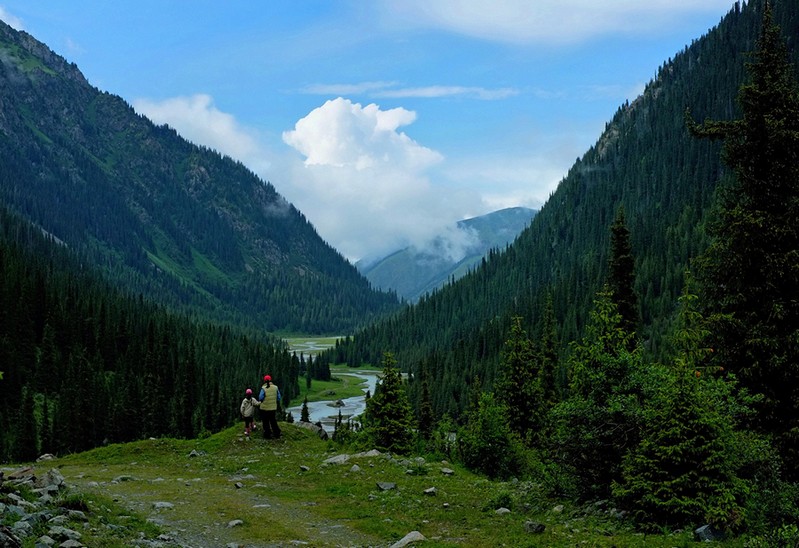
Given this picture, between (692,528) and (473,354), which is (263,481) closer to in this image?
(692,528)

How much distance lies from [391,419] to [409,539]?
735 inches

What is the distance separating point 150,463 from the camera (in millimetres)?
28844

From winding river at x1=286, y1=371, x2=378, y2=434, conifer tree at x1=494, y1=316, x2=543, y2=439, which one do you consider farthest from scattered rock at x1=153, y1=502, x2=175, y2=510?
winding river at x1=286, y1=371, x2=378, y2=434

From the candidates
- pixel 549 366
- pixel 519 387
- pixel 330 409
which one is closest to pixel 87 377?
pixel 330 409

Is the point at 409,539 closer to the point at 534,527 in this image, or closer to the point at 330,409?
the point at 534,527

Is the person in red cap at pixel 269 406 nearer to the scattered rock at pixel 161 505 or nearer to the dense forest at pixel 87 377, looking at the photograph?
the scattered rock at pixel 161 505

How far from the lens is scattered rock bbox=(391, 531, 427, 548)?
14883 millimetres

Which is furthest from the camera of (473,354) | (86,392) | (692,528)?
(473,354)

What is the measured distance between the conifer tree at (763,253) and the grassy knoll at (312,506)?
27.7 ft

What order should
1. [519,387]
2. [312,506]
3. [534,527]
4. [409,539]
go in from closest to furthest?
[409,539] → [534,527] → [312,506] → [519,387]

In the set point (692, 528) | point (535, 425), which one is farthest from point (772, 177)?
point (535, 425)

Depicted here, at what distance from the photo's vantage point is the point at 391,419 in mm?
33688

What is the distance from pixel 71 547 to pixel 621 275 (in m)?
36.3

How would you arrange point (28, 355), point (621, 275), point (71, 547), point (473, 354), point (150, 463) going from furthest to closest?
point (473, 354) < point (28, 355) < point (621, 275) < point (150, 463) < point (71, 547)
